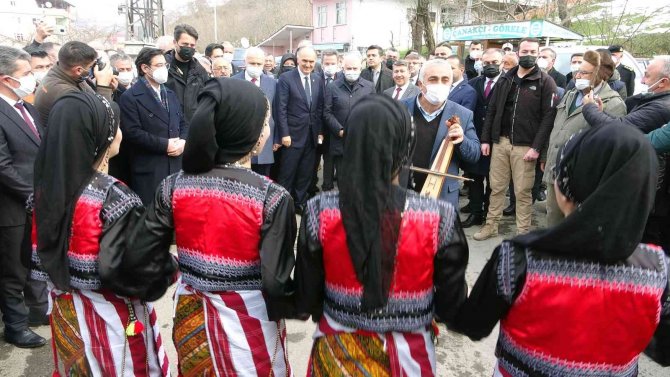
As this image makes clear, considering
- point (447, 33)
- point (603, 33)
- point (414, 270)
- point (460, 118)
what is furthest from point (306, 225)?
point (603, 33)

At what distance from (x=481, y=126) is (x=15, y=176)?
185 inches

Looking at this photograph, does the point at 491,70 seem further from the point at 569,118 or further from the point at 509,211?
the point at 509,211

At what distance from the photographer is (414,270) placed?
5.18 ft

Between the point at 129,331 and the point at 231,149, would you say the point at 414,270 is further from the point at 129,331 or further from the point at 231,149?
the point at 129,331

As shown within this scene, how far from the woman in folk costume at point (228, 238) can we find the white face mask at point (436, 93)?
1.93 m

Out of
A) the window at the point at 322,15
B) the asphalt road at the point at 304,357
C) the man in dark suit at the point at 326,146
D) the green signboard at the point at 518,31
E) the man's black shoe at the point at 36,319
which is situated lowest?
the asphalt road at the point at 304,357

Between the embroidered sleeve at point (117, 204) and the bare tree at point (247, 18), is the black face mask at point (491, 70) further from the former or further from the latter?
the bare tree at point (247, 18)

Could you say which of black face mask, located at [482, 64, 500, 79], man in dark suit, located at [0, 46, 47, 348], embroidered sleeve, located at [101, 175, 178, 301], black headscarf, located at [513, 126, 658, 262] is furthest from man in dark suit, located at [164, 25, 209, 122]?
black headscarf, located at [513, 126, 658, 262]

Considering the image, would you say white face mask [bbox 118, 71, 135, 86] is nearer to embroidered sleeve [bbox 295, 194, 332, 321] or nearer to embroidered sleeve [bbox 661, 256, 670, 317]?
embroidered sleeve [bbox 295, 194, 332, 321]

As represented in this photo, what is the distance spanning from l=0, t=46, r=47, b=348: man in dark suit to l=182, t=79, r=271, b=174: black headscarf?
183 cm

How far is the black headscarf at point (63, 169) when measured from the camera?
186 centimetres

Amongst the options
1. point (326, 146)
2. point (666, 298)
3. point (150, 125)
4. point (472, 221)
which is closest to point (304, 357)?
point (666, 298)

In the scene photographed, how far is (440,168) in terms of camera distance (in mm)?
3182

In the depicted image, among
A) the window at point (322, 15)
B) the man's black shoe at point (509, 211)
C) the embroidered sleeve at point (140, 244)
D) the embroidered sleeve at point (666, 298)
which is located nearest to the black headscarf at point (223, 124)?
the embroidered sleeve at point (140, 244)
